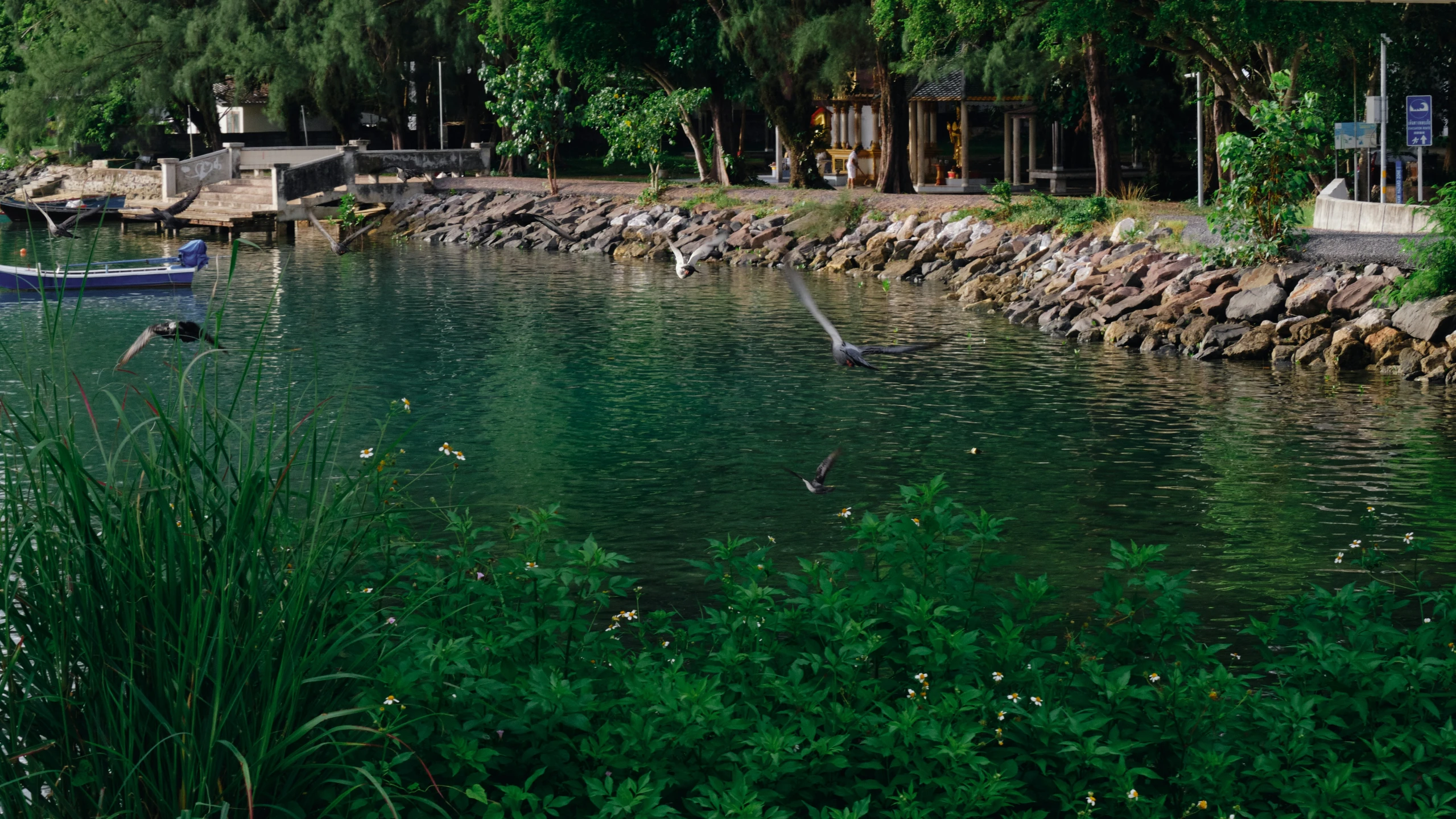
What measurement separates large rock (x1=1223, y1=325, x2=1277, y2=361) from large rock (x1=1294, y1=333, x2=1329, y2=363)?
49 cm

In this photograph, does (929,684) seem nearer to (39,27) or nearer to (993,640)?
→ (993,640)

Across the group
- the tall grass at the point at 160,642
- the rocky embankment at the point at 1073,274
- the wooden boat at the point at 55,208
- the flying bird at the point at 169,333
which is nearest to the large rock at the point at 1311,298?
the rocky embankment at the point at 1073,274

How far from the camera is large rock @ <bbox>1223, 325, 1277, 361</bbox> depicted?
789 inches

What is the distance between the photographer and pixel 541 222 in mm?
39844

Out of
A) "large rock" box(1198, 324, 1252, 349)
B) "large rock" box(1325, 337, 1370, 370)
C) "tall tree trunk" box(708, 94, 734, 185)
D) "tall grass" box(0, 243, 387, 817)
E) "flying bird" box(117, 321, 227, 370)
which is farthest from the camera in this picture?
"tall tree trunk" box(708, 94, 734, 185)

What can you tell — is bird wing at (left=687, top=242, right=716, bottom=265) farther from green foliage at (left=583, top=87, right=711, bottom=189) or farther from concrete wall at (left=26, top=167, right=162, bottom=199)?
concrete wall at (left=26, top=167, right=162, bottom=199)

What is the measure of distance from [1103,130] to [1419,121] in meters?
9.46

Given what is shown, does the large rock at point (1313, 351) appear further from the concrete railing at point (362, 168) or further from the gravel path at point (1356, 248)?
the concrete railing at point (362, 168)

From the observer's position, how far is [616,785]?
4945 millimetres

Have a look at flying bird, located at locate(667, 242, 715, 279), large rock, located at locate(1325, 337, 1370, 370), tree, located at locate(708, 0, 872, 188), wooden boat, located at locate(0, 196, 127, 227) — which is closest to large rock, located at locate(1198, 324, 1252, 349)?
large rock, located at locate(1325, 337, 1370, 370)

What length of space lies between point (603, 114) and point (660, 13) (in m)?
3.27

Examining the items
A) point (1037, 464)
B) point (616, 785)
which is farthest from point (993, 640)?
point (1037, 464)

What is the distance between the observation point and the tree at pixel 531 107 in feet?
139

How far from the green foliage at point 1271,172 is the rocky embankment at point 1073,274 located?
63cm
